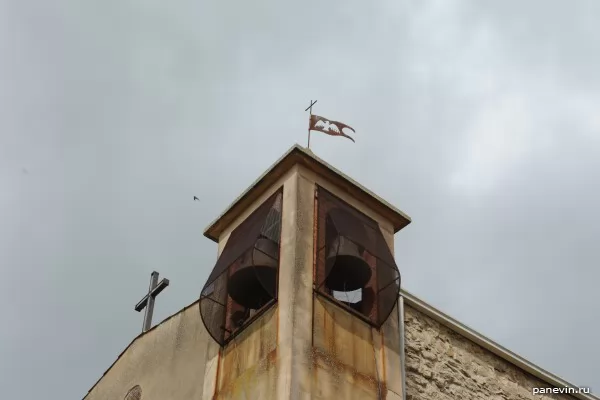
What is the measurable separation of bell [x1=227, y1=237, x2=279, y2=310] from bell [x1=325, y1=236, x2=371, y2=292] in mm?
657

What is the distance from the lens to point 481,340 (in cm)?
1162

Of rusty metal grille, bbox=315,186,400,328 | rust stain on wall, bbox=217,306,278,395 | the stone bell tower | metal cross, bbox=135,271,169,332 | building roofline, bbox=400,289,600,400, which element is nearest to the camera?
the stone bell tower

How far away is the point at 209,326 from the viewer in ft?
34.9

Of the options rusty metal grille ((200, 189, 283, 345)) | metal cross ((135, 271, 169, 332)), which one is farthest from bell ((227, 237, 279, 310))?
metal cross ((135, 271, 169, 332))

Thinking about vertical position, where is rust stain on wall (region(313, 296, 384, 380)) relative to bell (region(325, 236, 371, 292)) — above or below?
below

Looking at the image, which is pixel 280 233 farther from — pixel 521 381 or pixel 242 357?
pixel 521 381

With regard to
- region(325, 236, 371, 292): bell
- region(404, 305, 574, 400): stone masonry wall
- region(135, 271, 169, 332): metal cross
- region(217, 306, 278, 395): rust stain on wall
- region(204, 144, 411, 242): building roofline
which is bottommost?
region(217, 306, 278, 395): rust stain on wall

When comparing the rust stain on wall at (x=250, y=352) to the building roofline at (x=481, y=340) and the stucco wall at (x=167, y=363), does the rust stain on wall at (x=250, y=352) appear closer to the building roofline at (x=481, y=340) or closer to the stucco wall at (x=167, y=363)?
the stucco wall at (x=167, y=363)

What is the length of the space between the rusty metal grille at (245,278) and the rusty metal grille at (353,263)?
21.3 inches

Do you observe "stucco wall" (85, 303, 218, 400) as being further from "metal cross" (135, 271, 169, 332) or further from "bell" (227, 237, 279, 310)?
"metal cross" (135, 271, 169, 332)

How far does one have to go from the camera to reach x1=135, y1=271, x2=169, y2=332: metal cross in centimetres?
1418

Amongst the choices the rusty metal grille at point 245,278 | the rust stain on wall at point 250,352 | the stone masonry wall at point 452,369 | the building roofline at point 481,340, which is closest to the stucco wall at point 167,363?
the rusty metal grille at point 245,278

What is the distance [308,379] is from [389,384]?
1.27 meters

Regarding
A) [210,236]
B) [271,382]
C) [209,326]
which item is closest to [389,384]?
[271,382]
